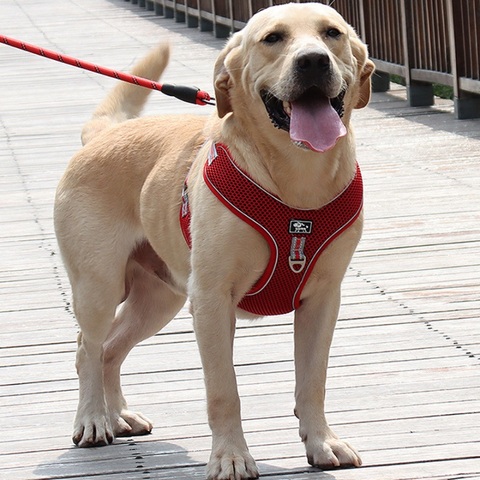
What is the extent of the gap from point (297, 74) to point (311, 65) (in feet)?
0.15

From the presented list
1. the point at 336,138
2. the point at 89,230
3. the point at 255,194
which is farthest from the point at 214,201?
the point at 89,230

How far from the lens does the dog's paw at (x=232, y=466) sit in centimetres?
336

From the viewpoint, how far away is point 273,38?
134 inches

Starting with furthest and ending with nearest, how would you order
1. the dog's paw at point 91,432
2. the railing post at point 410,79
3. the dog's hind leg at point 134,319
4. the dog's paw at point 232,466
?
the railing post at point 410,79, the dog's hind leg at point 134,319, the dog's paw at point 91,432, the dog's paw at point 232,466

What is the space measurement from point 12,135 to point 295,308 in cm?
713

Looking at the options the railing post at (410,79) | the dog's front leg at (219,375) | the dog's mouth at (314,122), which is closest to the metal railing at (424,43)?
the railing post at (410,79)

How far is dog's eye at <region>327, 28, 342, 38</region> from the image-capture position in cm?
342

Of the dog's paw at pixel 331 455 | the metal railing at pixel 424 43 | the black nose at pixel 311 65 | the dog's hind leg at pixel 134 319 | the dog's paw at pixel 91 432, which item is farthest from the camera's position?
the metal railing at pixel 424 43

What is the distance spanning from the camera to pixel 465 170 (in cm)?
790

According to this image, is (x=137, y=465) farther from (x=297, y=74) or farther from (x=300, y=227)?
(x=297, y=74)

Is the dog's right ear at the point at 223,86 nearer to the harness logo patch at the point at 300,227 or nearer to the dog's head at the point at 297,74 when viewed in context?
the dog's head at the point at 297,74

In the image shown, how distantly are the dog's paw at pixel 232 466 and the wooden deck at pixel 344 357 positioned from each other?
10 cm

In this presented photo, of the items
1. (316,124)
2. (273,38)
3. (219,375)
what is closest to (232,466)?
(219,375)

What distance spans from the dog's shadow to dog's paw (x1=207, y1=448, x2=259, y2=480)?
8 cm
